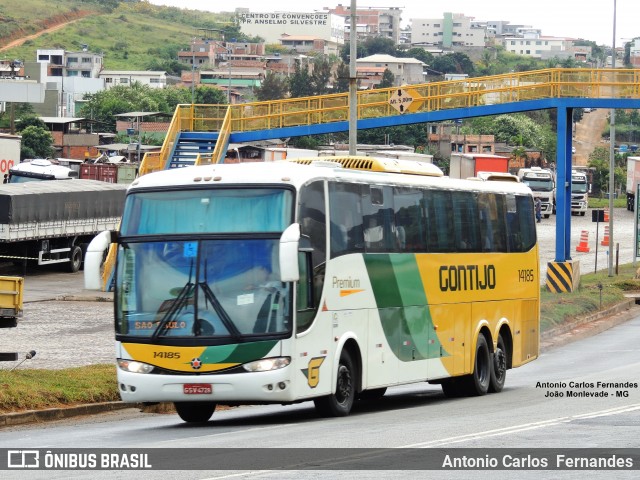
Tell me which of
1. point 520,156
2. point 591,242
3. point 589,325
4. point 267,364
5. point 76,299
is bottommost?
point 591,242

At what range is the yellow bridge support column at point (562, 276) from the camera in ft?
153

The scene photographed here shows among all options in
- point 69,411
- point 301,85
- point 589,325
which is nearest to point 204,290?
point 69,411

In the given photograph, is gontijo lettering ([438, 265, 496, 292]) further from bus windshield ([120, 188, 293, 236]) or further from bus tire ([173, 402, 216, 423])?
bus windshield ([120, 188, 293, 236])

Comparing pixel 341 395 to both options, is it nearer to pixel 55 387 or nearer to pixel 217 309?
pixel 217 309

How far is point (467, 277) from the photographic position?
22.0 m

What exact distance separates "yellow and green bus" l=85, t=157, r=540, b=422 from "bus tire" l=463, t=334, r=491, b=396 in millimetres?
2637

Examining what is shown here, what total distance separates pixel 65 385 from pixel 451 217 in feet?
21.1

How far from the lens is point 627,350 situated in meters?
33.2

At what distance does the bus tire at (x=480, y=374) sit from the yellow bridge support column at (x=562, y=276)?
79.2 ft

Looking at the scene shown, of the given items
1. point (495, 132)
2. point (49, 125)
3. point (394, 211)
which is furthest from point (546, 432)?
point (495, 132)

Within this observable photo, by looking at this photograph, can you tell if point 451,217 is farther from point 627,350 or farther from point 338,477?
point 627,350

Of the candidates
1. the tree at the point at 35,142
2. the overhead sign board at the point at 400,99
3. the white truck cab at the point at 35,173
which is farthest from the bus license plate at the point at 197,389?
the tree at the point at 35,142

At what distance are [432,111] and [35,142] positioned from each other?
64735 mm

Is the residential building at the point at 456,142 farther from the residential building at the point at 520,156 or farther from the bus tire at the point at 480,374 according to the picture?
the bus tire at the point at 480,374
